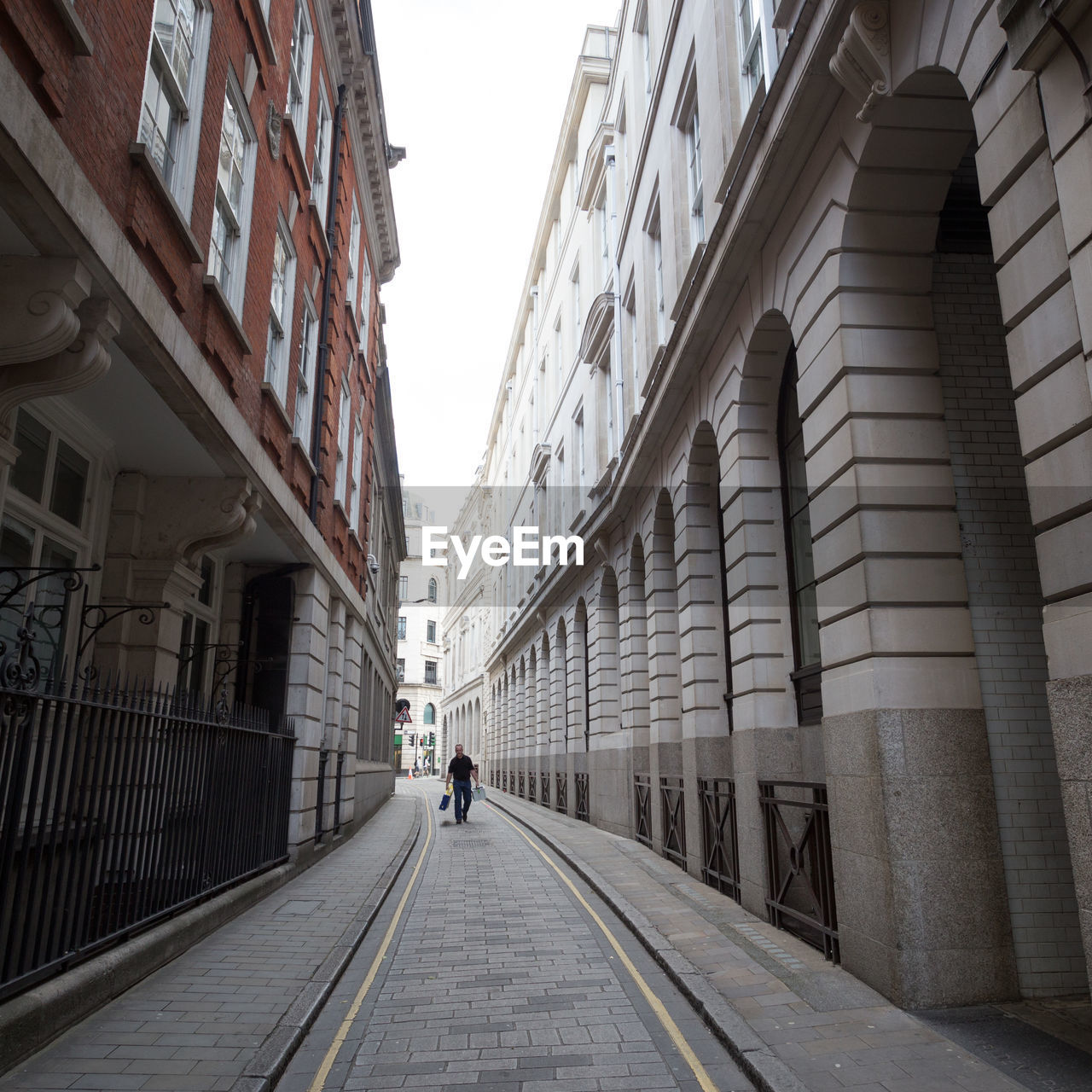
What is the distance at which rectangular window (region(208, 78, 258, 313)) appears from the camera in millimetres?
9062

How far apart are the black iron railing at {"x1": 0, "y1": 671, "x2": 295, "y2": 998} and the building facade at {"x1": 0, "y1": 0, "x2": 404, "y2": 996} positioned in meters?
0.08

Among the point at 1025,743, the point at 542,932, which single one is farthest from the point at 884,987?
the point at 542,932

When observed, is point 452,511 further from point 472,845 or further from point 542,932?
point 542,932

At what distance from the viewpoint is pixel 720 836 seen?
34.9 ft

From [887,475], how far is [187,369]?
5.67m

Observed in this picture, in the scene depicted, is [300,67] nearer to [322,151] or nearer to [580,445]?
[322,151]

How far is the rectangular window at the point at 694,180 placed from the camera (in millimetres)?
13133

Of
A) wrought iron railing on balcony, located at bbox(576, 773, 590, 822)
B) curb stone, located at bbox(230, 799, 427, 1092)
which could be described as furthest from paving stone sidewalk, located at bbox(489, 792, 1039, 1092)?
wrought iron railing on balcony, located at bbox(576, 773, 590, 822)

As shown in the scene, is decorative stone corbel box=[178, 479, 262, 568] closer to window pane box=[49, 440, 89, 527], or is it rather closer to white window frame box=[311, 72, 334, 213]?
window pane box=[49, 440, 89, 527]

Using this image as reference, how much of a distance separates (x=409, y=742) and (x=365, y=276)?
2378 inches

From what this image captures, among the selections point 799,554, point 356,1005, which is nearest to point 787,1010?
point 356,1005

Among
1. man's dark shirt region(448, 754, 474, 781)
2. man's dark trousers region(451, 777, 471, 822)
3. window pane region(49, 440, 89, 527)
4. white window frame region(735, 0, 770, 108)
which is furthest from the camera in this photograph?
man's dark trousers region(451, 777, 471, 822)

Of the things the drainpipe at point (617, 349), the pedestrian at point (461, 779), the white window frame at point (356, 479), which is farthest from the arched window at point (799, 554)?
the pedestrian at point (461, 779)

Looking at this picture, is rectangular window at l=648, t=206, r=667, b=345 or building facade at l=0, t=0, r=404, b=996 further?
rectangular window at l=648, t=206, r=667, b=345
